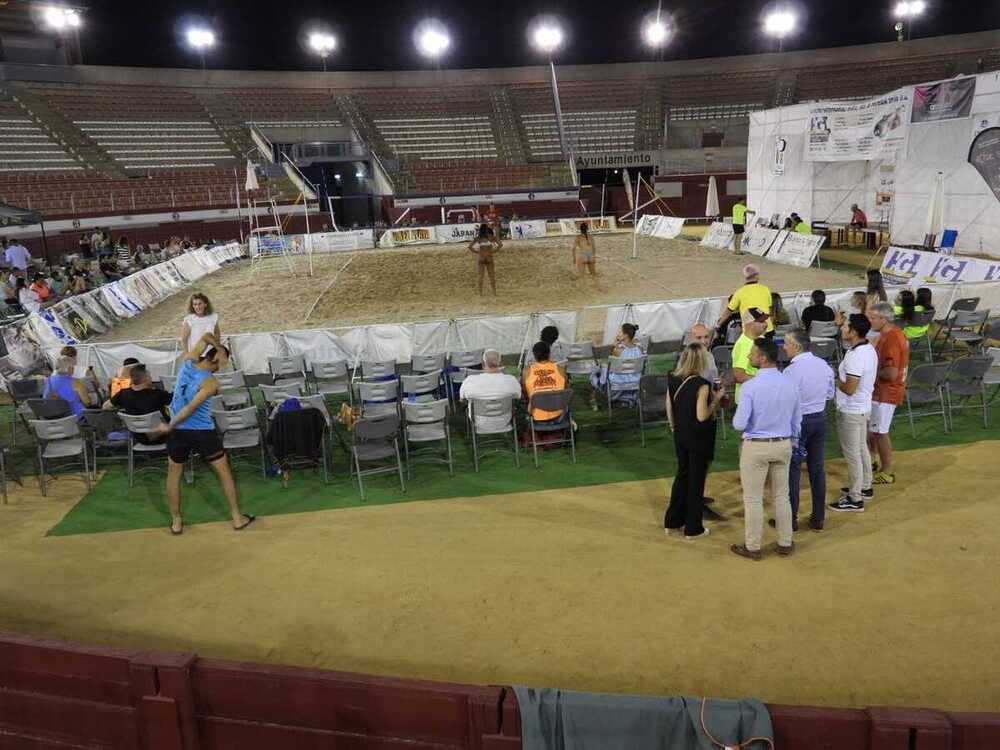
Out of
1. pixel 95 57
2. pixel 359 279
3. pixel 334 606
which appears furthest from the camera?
pixel 95 57

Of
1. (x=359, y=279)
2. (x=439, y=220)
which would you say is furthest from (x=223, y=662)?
(x=439, y=220)

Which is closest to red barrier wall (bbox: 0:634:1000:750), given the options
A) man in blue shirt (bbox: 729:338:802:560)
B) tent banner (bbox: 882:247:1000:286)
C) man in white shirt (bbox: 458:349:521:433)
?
man in blue shirt (bbox: 729:338:802:560)

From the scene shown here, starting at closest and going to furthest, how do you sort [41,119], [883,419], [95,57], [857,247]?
[883,419], [857,247], [41,119], [95,57]

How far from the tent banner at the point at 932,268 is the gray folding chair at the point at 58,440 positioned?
529 inches

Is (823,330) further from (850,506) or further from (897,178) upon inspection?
(897,178)

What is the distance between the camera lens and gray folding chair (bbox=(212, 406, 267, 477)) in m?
8.06

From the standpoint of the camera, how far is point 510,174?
41.1m

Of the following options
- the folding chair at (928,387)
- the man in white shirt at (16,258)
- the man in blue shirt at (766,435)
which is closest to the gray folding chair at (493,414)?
the man in blue shirt at (766,435)

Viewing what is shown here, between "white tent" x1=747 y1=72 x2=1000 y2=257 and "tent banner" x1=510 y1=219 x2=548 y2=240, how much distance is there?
28.9ft

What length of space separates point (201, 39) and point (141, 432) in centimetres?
4322

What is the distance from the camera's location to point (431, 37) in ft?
153

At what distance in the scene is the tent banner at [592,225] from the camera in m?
33.5

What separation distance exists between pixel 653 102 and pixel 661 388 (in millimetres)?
39524

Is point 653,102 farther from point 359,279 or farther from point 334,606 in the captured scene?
point 334,606
